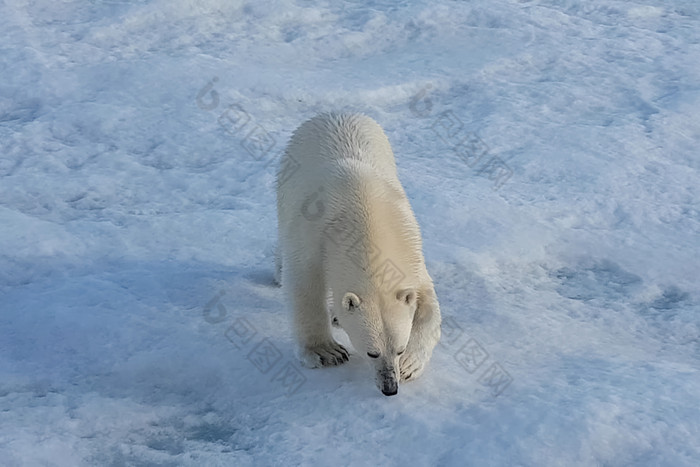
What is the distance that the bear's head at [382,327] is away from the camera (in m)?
3.25

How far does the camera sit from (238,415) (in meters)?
3.35

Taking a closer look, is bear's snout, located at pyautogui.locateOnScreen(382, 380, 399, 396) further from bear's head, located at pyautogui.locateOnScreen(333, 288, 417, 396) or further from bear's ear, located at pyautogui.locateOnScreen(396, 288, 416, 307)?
bear's ear, located at pyautogui.locateOnScreen(396, 288, 416, 307)

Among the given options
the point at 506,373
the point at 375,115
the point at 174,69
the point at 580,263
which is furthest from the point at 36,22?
the point at 506,373

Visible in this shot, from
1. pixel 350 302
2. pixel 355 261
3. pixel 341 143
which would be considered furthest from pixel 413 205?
pixel 350 302

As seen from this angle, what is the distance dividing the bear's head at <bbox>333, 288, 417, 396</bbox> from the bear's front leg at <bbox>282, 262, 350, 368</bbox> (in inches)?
12.1

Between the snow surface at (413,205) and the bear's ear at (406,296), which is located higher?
the bear's ear at (406,296)

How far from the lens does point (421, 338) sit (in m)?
3.51

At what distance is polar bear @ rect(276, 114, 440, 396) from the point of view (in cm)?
327

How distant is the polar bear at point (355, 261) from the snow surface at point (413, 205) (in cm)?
16

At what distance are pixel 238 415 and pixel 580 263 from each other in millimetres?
2270

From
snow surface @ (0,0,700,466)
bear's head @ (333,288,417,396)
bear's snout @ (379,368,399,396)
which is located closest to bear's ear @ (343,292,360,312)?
bear's head @ (333,288,417,396)

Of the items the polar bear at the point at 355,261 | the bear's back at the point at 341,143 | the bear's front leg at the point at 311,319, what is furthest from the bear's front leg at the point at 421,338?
the bear's back at the point at 341,143

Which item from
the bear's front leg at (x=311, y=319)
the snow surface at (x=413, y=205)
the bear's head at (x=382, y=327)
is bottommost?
the snow surface at (x=413, y=205)

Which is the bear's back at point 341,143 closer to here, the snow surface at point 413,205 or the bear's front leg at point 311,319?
the bear's front leg at point 311,319
